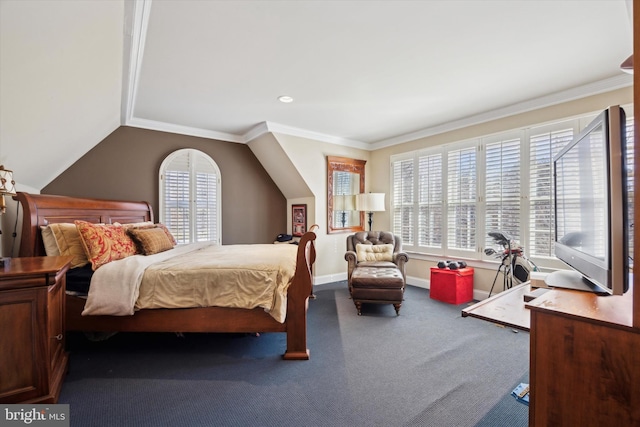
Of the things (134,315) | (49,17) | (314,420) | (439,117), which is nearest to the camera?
(49,17)

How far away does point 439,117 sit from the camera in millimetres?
3980

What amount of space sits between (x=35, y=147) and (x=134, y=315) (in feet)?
5.35

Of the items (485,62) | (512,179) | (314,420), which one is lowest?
(314,420)

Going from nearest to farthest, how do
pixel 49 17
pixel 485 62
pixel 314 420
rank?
pixel 49 17, pixel 314 420, pixel 485 62

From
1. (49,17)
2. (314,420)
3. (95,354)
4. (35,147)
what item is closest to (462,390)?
(314,420)

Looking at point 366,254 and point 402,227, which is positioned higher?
point 402,227

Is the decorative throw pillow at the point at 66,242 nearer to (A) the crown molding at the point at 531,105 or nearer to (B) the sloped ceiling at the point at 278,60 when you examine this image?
(B) the sloped ceiling at the point at 278,60

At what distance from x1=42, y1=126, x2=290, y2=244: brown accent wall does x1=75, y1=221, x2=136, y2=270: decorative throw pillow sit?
1.46m

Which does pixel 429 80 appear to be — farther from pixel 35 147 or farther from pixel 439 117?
pixel 35 147

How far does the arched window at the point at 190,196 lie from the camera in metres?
4.15

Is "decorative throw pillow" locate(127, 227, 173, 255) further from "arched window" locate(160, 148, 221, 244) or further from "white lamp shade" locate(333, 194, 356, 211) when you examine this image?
"white lamp shade" locate(333, 194, 356, 211)

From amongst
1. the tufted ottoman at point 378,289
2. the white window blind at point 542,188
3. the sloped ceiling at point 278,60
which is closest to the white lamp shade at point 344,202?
the sloped ceiling at point 278,60

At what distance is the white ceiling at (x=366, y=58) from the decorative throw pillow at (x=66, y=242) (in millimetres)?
1477

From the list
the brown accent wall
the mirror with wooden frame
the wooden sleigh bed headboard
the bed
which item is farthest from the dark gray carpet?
the mirror with wooden frame
